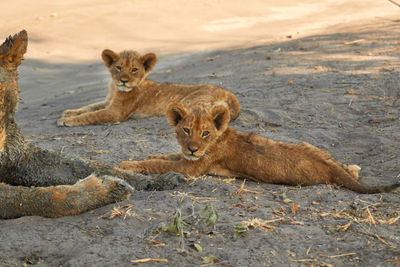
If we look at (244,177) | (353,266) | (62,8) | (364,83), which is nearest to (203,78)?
(364,83)

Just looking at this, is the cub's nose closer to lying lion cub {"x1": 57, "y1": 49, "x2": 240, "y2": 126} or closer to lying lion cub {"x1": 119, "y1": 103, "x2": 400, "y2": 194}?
lying lion cub {"x1": 119, "y1": 103, "x2": 400, "y2": 194}

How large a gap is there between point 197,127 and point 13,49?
91.5 inches

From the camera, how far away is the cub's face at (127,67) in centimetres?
873

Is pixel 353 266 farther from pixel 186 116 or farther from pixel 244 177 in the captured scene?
pixel 186 116

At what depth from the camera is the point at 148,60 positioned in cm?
892

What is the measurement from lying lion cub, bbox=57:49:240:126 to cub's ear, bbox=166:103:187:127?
2.79 meters

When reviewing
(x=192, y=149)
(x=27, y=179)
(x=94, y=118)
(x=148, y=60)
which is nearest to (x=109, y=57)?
(x=148, y=60)

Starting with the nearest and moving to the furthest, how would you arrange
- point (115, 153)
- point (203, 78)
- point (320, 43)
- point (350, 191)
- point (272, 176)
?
point (350, 191), point (272, 176), point (115, 153), point (203, 78), point (320, 43)

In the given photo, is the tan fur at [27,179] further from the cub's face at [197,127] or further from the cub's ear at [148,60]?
the cub's ear at [148,60]

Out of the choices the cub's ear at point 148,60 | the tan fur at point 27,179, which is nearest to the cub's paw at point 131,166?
the tan fur at point 27,179

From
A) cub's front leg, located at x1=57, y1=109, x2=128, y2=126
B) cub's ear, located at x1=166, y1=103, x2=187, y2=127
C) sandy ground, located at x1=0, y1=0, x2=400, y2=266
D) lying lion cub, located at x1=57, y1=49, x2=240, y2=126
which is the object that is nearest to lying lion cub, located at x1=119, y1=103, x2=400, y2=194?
cub's ear, located at x1=166, y1=103, x2=187, y2=127

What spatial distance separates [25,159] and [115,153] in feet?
7.79

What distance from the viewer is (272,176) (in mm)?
5336

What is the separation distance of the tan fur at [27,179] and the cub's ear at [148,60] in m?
4.95
